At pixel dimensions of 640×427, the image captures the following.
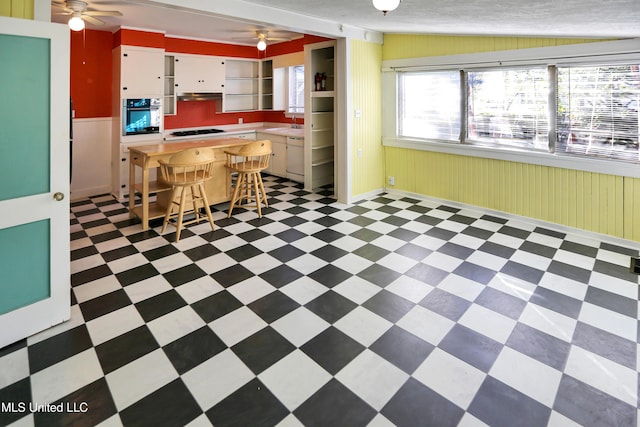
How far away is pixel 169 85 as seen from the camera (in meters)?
6.37

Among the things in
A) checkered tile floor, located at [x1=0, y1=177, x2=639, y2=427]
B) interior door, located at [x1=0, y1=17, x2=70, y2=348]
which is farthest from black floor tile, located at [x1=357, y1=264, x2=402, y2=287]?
interior door, located at [x1=0, y1=17, x2=70, y2=348]

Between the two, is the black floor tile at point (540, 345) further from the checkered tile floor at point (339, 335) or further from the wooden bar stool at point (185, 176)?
the wooden bar stool at point (185, 176)

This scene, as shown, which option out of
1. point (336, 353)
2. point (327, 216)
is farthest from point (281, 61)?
point (336, 353)

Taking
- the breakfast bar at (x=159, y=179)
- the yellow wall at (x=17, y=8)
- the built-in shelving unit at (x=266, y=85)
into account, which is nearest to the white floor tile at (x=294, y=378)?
the yellow wall at (x=17, y=8)

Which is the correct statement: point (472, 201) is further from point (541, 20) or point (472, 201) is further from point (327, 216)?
point (541, 20)

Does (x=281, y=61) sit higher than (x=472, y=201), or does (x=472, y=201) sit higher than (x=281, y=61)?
(x=281, y=61)

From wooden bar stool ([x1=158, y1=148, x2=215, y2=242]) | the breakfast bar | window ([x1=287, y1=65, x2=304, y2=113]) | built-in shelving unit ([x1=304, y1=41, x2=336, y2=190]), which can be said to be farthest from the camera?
window ([x1=287, y1=65, x2=304, y2=113])

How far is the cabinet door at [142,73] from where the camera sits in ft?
17.5

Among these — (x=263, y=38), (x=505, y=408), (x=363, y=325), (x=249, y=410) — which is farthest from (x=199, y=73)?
(x=505, y=408)

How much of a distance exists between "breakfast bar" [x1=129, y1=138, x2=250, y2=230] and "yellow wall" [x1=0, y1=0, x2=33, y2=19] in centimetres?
188

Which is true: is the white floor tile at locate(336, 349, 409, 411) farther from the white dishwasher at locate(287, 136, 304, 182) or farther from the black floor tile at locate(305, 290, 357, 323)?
the white dishwasher at locate(287, 136, 304, 182)

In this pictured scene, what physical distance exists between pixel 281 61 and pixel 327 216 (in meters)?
3.91

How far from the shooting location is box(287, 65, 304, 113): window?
7445 millimetres

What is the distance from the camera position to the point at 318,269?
3.30 meters
